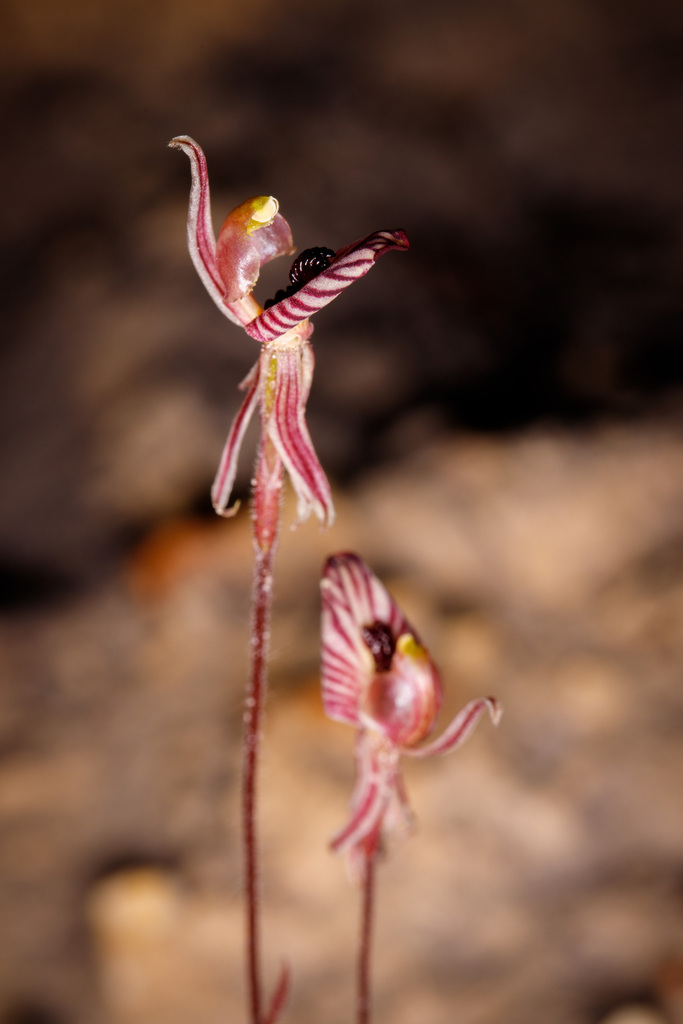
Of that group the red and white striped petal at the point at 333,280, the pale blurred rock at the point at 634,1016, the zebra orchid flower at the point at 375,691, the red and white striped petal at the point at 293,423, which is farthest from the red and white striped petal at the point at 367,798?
the pale blurred rock at the point at 634,1016

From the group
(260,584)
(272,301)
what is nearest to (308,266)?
(272,301)

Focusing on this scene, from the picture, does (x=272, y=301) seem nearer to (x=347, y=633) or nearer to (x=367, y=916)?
(x=347, y=633)

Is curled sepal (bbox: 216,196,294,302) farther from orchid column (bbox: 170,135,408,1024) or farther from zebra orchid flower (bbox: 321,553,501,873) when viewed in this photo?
zebra orchid flower (bbox: 321,553,501,873)

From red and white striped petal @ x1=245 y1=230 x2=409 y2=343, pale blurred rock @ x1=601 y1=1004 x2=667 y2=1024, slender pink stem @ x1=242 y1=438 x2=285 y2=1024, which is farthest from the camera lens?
pale blurred rock @ x1=601 y1=1004 x2=667 y2=1024

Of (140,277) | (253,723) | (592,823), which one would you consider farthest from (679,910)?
(140,277)

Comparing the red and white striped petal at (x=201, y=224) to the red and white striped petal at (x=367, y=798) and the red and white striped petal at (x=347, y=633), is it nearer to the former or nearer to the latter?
the red and white striped petal at (x=347, y=633)

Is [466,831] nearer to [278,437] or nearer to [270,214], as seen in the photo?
[278,437]

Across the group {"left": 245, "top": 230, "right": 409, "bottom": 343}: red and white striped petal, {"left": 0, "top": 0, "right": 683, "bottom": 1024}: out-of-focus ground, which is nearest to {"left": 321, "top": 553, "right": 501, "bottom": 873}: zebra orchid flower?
{"left": 245, "top": 230, "right": 409, "bottom": 343}: red and white striped petal
